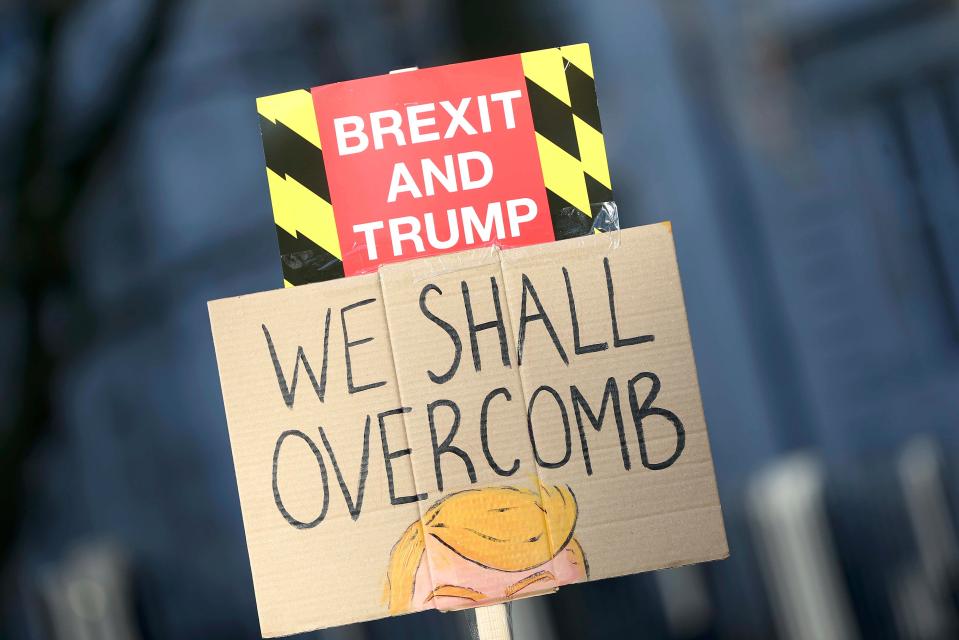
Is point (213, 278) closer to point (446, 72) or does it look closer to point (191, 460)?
point (191, 460)

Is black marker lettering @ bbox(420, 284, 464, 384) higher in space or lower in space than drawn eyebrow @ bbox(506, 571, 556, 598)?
higher

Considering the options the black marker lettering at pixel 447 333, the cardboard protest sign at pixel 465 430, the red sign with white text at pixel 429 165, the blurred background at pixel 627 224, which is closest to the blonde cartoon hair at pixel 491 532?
the cardboard protest sign at pixel 465 430

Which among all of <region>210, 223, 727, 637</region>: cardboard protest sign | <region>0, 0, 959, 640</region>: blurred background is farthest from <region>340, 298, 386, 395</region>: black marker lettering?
<region>0, 0, 959, 640</region>: blurred background

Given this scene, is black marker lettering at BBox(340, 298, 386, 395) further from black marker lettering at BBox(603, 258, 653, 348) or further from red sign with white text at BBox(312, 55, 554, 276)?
black marker lettering at BBox(603, 258, 653, 348)

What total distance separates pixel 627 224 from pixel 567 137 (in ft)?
3.02

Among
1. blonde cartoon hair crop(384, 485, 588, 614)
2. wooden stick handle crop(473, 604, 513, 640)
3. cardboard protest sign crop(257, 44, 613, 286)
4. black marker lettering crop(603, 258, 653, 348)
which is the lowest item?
wooden stick handle crop(473, 604, 513, 640)

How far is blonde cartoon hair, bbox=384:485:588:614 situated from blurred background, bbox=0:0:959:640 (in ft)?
3.37

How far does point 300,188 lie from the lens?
114 cm

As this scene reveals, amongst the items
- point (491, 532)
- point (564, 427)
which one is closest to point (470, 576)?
point (491, 532)

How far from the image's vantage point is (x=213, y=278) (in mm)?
2117

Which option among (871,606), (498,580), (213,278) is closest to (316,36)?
(213,278)

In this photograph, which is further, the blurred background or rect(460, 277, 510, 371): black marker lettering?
the blurred background

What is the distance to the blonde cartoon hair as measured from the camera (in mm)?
1066

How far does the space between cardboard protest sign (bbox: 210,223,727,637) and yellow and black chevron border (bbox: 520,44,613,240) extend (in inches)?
2.9
